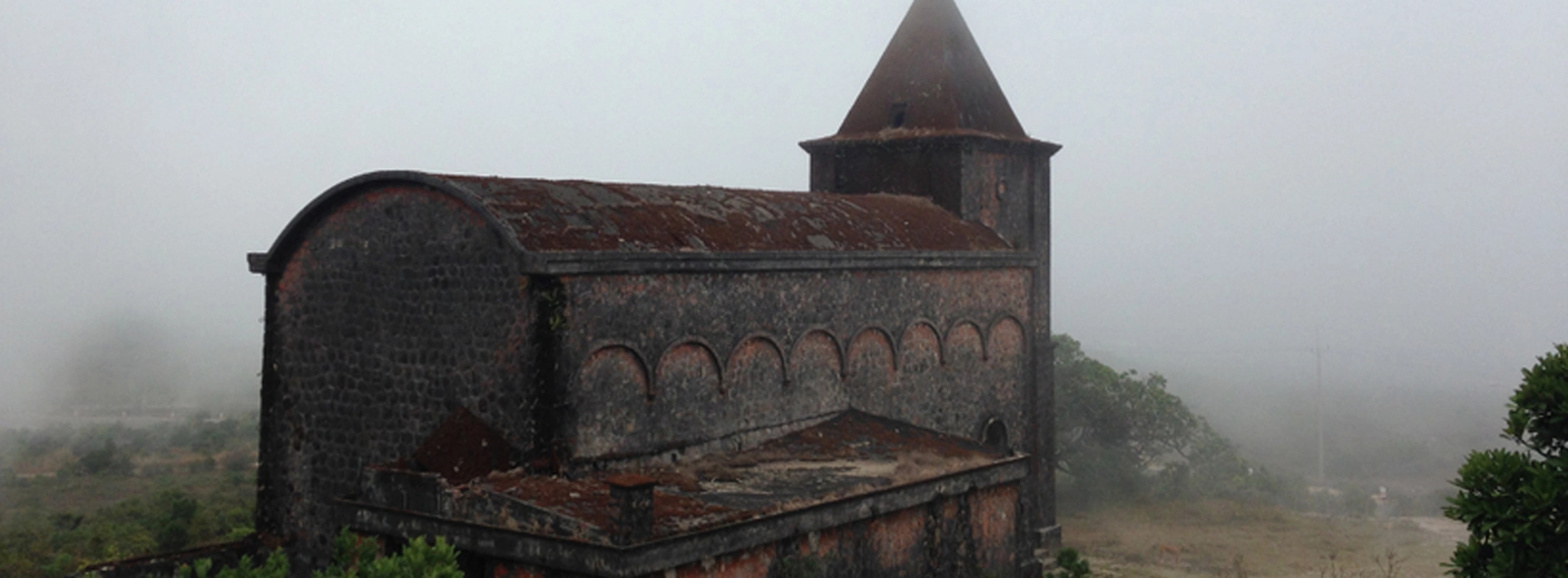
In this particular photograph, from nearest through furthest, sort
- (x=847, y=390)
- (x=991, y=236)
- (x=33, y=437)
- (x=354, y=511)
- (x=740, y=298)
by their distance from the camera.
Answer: (x=354, y=511)
(x=740, y=298)
(x=847, y=390)
(x=991, y=236)
(x=33, y=437)

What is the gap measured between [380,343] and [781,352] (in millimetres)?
4466

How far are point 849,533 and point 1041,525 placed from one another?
9427mm

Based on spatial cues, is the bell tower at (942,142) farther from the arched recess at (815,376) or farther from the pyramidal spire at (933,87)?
the arched recess at (815,376)

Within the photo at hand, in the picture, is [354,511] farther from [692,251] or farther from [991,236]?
[991,236]

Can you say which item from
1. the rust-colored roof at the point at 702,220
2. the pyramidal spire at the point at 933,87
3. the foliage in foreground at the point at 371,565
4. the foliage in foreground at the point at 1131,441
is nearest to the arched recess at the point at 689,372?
the rust-colored roof at the point at 702,220

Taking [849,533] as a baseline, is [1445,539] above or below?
below

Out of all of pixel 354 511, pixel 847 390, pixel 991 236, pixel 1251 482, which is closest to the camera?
pixel 354 511

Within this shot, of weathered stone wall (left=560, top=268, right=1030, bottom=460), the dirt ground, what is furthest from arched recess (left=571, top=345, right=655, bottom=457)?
the dirt ground

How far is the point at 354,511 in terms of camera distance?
1170 centimetres

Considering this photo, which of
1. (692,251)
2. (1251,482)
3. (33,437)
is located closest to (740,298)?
(692,251)

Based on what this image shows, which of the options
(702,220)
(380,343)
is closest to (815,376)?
(702,220)

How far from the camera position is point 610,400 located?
1261 cm

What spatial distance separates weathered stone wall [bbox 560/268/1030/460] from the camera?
1254 centimetres

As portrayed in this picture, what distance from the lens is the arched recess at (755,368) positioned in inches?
561
